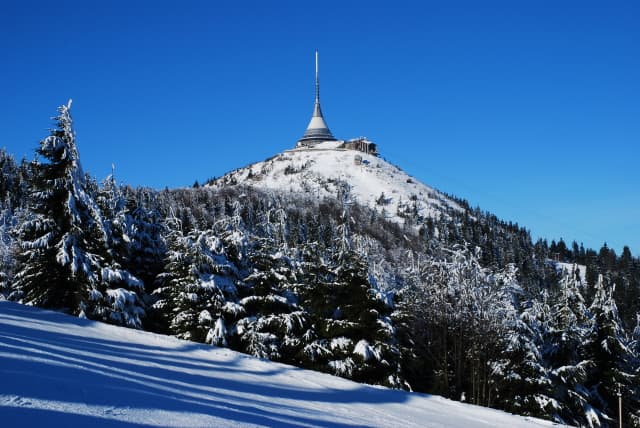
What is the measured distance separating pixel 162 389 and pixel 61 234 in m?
15.5

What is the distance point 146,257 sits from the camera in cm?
2703

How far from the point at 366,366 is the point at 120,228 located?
13139 mm

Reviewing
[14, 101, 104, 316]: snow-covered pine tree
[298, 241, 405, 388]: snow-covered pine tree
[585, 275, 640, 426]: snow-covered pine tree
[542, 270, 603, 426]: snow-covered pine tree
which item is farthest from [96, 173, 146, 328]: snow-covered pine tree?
[585, 275, 640, 426]: snow-covered pine tree

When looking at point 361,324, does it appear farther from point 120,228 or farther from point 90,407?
point 90,407

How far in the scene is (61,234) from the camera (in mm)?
21453

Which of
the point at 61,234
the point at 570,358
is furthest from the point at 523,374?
the point at 61,234

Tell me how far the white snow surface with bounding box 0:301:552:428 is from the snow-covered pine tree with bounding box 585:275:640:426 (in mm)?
20556

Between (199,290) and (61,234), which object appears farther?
(199,290)

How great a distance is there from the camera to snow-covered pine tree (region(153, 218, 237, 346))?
72.2 ft

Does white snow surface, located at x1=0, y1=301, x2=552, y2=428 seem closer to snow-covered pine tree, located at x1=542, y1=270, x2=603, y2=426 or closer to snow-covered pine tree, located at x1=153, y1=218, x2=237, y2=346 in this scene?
snow-covered pine tree, located at x1=153, y1=218, x2=237, y2=346

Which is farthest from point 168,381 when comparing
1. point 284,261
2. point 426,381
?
point 426,381

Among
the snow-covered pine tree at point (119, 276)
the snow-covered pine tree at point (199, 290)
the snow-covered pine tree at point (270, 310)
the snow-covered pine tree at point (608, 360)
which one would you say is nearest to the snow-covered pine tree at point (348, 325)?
the snow-covered pine tree at point (270, 310)

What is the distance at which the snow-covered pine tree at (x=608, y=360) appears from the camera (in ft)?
98.0

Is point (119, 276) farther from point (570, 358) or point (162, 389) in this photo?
point (570, 358)
